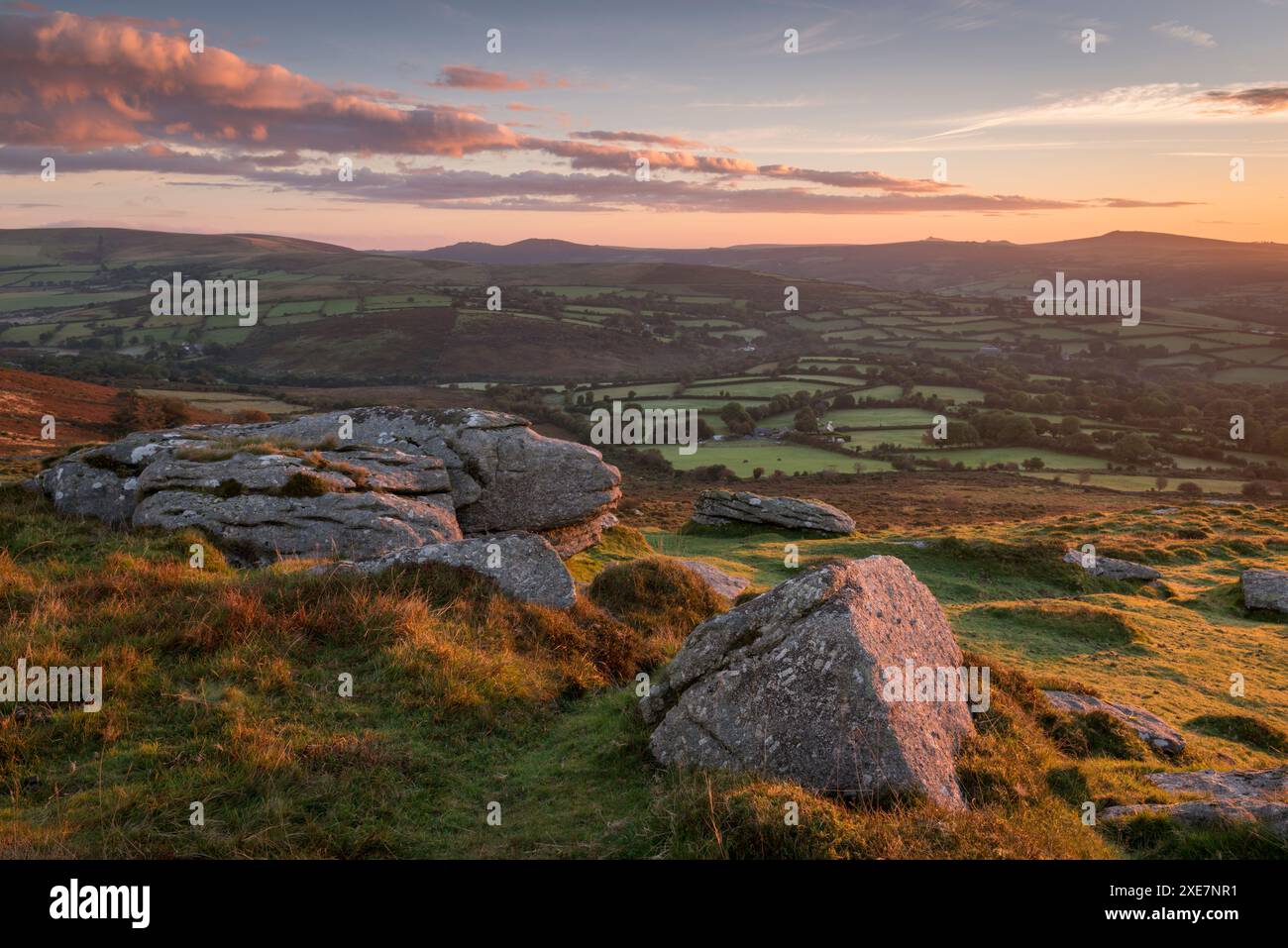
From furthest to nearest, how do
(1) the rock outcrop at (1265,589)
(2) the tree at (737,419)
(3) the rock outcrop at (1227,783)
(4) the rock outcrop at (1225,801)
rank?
(2) the tree at (737,419), (1) the rock outcrop at (1265,589), (3) the rock outcrop at (1227,783), (4) the rock outcrop at (1225,801)

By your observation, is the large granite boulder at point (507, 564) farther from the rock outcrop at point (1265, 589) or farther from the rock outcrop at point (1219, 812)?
the rock outcrop at point (1265, 589)

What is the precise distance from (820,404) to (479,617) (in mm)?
93272

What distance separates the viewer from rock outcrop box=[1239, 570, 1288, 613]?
21844 millimetres

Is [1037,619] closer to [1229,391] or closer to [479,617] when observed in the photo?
[479,617]

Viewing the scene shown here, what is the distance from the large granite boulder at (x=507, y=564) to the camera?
12.2 metres

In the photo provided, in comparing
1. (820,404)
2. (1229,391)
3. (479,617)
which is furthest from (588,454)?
(1229,391)

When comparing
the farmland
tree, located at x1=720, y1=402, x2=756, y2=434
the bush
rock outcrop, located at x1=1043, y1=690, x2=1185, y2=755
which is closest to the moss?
rock outcrop, located at x1=1043, y1=690, x2=1185, y2=755

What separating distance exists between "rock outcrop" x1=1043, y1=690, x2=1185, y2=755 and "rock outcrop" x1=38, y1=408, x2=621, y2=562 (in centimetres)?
1242
